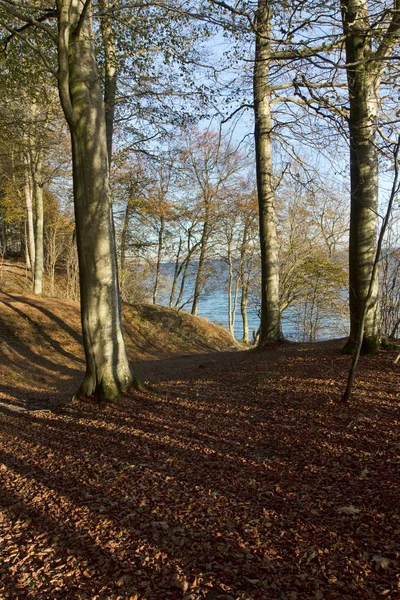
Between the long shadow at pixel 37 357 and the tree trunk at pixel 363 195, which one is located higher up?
the tree trunk at pixel 363 195

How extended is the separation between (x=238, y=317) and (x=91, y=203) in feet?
109

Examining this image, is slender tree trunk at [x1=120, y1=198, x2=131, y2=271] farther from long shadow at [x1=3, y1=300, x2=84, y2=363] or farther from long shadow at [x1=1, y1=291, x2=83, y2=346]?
long shadow at [x1=3, y1=300, x2=84, y2=363]

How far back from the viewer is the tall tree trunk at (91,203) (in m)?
5.94

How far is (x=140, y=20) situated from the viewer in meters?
7.47

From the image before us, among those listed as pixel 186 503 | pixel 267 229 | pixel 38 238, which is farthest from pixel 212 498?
pixel 38 238

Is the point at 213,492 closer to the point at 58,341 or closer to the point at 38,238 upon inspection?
the point at 58,341

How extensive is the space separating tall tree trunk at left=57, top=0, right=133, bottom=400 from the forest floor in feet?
2.49

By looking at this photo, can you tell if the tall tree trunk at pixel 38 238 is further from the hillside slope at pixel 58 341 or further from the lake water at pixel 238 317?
the lake water at pixel 238 317

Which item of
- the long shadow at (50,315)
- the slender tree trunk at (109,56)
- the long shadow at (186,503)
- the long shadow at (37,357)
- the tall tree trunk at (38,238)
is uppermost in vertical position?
the slender tree trunk at (109,56)

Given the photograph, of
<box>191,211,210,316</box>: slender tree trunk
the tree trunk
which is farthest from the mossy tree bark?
<box>191,211,210,316</box>: slender tree trunk

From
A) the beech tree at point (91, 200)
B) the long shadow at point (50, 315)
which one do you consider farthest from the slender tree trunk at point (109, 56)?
the long shadow at point (50, 315)

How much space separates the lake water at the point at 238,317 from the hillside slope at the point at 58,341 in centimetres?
521

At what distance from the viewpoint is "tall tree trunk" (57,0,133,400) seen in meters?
5.94

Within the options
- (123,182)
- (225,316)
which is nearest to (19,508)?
(123,182)
